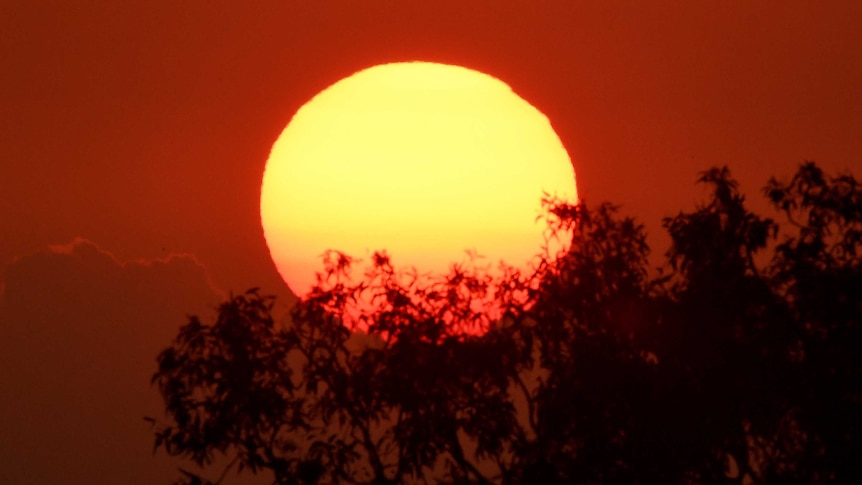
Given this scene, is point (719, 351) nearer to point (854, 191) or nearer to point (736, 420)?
point (736, 420)

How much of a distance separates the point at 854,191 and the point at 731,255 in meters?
2.46

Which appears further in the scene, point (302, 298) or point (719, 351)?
point (302, 298)

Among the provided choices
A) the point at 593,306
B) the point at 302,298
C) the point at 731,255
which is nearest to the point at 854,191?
the point at 731,255

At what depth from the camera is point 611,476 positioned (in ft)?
117

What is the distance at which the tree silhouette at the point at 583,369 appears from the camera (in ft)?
117

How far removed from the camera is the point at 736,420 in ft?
118

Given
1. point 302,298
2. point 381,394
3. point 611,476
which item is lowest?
point 611,476

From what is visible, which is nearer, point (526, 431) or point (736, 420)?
point (736, 420)

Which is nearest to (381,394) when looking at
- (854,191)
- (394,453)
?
(394,453)

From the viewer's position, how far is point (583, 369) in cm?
3600

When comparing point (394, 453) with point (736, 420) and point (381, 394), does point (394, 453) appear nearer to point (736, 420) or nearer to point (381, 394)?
point (381, 394)

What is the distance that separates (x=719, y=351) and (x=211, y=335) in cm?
989

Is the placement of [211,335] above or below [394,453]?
above

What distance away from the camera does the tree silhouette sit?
3566 cm
